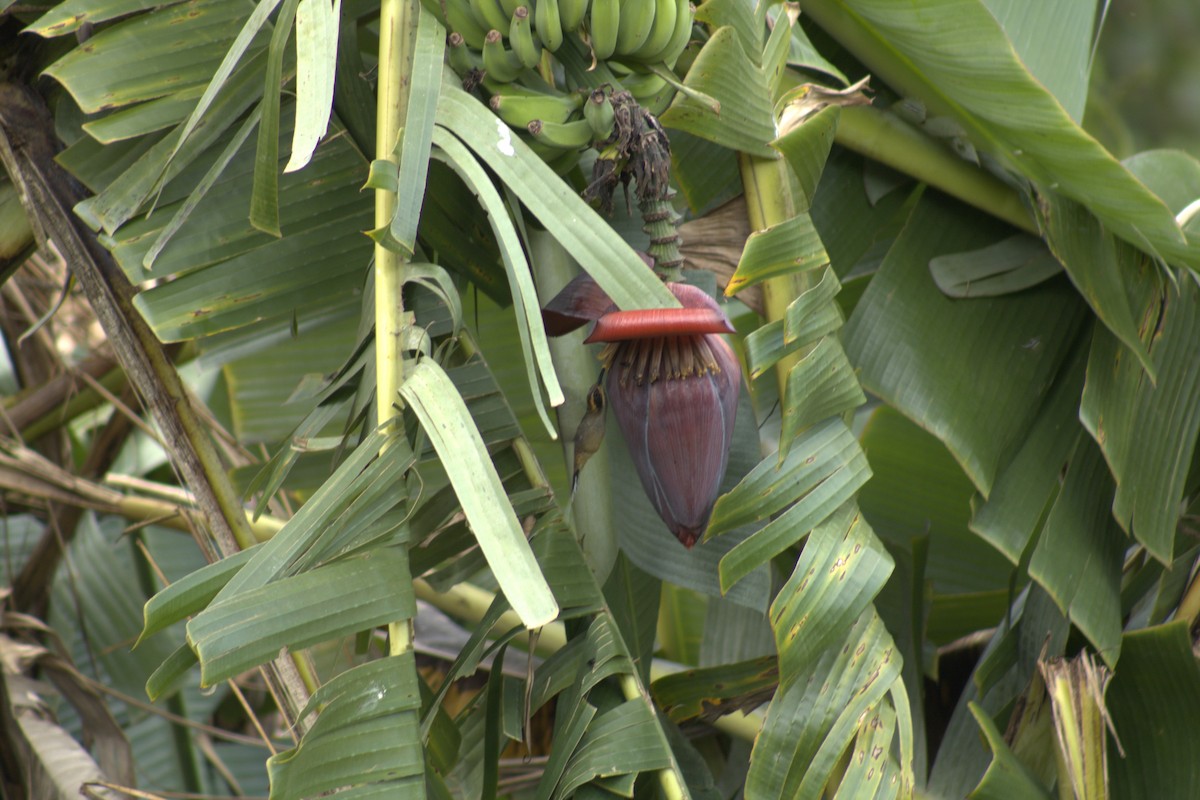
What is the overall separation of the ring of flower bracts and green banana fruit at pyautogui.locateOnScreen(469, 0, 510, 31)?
14 centimetres

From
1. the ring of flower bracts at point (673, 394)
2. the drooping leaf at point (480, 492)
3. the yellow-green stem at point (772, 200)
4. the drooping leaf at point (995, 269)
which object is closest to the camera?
the drooping leaf at point (480, 492)

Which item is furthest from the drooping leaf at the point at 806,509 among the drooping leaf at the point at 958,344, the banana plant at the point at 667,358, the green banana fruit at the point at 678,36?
the green banana fruit at the point at 678,36

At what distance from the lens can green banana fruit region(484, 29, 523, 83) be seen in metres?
0.52

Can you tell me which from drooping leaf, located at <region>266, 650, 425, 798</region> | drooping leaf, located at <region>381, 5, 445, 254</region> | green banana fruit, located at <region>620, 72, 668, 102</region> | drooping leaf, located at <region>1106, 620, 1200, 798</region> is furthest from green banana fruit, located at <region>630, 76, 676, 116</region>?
drooping leaf, located at <region>1106, 620, 1200, 798</region>

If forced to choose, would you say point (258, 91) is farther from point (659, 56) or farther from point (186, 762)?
point (186, 762)

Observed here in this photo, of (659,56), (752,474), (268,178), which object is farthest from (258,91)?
(752,474)

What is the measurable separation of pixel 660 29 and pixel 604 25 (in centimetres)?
4

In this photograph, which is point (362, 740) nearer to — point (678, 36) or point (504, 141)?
point (504, 141)

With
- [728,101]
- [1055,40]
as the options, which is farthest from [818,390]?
[1055,40]

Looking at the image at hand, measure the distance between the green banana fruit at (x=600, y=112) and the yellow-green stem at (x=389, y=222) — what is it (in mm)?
96

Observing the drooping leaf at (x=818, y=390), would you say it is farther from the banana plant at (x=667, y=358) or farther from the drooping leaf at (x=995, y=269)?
the drooping leaf at (x=995, y=269)

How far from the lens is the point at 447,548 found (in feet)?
1.94

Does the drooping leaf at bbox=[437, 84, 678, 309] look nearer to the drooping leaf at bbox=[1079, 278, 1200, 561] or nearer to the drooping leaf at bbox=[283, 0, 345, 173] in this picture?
the drooping leaf at bbox=[283, 0, 345, 173]

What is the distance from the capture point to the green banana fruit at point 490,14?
20.7 inches
